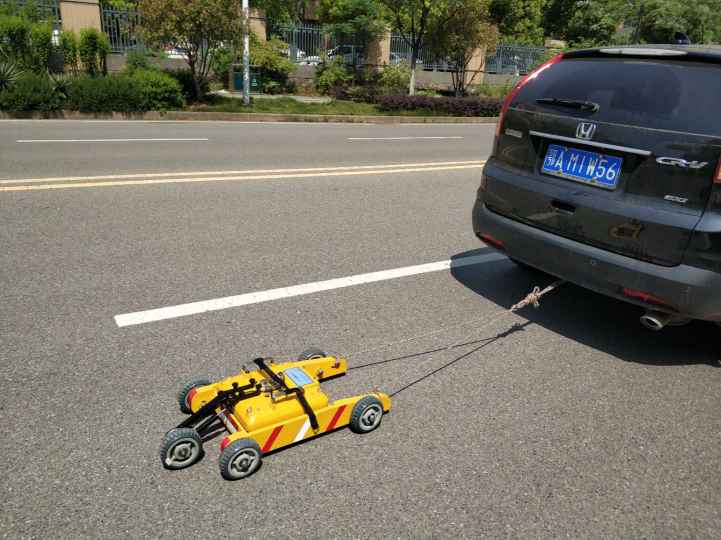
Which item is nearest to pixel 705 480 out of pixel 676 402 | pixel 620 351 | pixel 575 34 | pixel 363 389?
pixel 676 402

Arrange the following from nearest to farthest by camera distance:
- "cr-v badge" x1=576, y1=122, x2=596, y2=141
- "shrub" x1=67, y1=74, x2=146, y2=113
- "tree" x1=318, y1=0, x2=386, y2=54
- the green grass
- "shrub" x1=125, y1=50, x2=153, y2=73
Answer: "cr-v badge" x1=576, y1=122, x2=596, y2=141 < "shrub" x1=67, y1=74, x2=146, y2=113 < the green grass < "shrub" x1=125, y1=50, x2=153, y2=73 < "tree" x1=318, y1=0, x2=386, y2=54

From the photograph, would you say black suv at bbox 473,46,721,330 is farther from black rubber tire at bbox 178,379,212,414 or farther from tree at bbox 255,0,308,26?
tree at bbox 255,0,308,26

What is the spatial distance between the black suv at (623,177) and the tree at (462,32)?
76.5ft

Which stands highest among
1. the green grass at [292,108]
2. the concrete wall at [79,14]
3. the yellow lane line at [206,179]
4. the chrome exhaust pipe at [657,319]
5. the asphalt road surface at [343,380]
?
the concrete wall at [79,14]

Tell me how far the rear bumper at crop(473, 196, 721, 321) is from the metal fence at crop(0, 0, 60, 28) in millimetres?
22349

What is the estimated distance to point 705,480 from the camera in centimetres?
264

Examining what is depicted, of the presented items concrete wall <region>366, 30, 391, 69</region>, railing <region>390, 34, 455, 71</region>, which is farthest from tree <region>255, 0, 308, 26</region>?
concrete wall <region>366, 30, 391, 69</region>

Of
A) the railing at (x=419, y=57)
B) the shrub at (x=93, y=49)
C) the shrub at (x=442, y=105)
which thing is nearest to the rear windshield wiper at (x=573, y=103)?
the shrub at (x=442, y=105)

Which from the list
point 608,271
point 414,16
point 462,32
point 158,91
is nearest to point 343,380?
point 608,271

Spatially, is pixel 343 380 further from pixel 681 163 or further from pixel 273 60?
pixel 273 60

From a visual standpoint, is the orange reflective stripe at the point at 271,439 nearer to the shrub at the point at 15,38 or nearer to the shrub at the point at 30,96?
→ the shrub at the point at 30,96

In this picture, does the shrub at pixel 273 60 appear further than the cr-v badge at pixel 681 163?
Yes

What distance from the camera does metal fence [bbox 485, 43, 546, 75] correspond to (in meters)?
33.8

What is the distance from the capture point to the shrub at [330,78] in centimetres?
2581
